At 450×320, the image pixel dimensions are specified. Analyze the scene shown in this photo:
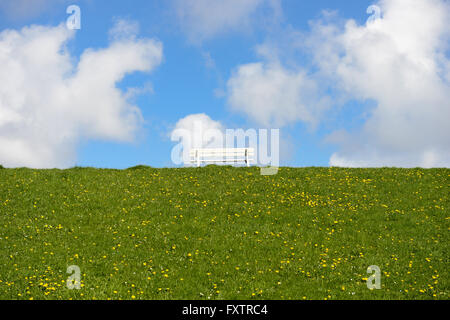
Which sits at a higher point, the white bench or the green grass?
the white bench

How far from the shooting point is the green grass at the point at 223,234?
464 inches

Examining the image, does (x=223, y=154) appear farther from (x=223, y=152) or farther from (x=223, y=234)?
(x=223, y=234)

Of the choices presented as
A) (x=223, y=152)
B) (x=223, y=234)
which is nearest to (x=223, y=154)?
(x=223, y=152)

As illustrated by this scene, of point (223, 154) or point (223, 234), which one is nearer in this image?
point (223, 234)

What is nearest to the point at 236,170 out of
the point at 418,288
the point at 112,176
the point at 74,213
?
the point at 112,176

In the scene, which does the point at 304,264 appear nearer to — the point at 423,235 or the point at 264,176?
the point at 423,235

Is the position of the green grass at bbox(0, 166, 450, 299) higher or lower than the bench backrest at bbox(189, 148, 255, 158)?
lower

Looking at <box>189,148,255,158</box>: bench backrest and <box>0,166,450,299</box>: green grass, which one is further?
<box>189,148,255,158</box>: bench backrest

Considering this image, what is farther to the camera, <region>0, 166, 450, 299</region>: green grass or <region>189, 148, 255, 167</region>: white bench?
<region>189, 148, 255, 167</region>: white bench

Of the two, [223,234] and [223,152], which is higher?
[223,152]

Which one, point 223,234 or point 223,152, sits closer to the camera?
point 223,234

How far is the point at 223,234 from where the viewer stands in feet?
49.4

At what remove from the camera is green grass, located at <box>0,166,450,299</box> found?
11780 mm

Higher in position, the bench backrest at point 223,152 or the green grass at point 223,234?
the bench backrest at point 223,152
